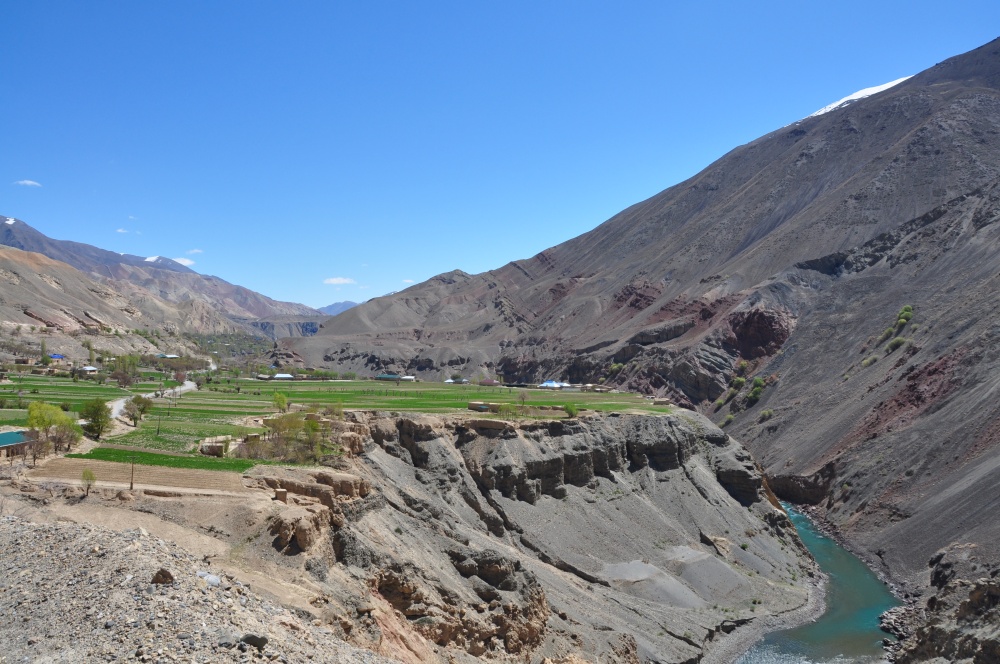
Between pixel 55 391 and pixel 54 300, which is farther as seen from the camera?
pixel 54 300

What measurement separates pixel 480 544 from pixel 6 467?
17.9 metres

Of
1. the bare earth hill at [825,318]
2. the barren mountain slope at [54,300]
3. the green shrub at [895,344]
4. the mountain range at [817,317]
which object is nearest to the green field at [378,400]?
the mountain range at [817,317]

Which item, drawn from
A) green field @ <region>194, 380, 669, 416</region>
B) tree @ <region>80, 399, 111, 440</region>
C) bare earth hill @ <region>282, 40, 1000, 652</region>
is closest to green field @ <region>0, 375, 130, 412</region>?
green field @ <region>194, 380, 669, 416</region>

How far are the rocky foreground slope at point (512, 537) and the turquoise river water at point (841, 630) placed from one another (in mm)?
1910

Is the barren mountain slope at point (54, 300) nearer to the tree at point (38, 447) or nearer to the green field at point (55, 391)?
the green field at point (55, 391)

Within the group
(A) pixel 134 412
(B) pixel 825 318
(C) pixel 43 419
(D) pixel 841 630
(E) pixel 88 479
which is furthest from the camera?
(B) pixel 825 318

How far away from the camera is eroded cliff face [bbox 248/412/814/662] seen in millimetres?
25359

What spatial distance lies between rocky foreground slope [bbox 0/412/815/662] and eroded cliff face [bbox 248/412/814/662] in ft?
0.33

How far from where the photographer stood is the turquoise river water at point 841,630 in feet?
130

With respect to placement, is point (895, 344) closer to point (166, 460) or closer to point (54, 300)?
point (166, 460)

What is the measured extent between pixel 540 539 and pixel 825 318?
7605 centimetres

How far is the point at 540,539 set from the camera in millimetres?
44000

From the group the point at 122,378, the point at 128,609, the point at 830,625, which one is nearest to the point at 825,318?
the point at 830,625

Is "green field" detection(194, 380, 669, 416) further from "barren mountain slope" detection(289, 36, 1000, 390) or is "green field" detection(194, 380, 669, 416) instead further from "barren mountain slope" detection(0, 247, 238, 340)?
"barren mountain slope" detection(0, 247, 238, 340)
